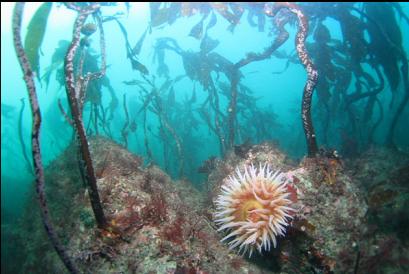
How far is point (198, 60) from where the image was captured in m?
8.84

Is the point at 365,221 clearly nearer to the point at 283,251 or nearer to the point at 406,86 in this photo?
the point at 283,251

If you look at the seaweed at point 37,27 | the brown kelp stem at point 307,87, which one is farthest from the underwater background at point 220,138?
the brown kelp stem at point 307,87

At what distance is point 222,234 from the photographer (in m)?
3.48

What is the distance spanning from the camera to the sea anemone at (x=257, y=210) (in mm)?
2832

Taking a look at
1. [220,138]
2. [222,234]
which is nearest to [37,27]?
[222,234]

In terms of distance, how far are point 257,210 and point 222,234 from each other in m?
0.83

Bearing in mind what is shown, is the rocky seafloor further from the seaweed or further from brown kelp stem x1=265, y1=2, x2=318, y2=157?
the seaweed

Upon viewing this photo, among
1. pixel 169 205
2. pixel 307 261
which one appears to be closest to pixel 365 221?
pixel 307 261

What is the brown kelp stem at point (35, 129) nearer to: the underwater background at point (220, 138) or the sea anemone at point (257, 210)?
the underwater background at point (220, 138)

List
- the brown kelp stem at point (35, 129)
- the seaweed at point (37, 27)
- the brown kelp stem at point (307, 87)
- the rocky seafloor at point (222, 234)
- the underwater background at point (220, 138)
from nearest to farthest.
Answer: the brown kelp stem at point (35, 129), the rocky seafloor at point (222, 234), the underwater background at point (220, 138), the brown kelp stem at point (307, 87), the seaweed at point (37, 27)

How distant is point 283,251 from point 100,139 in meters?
3.26

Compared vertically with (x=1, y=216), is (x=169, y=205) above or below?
above

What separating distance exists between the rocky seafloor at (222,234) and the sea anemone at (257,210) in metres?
0.20

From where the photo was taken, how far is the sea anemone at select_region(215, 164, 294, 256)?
2.83 m
